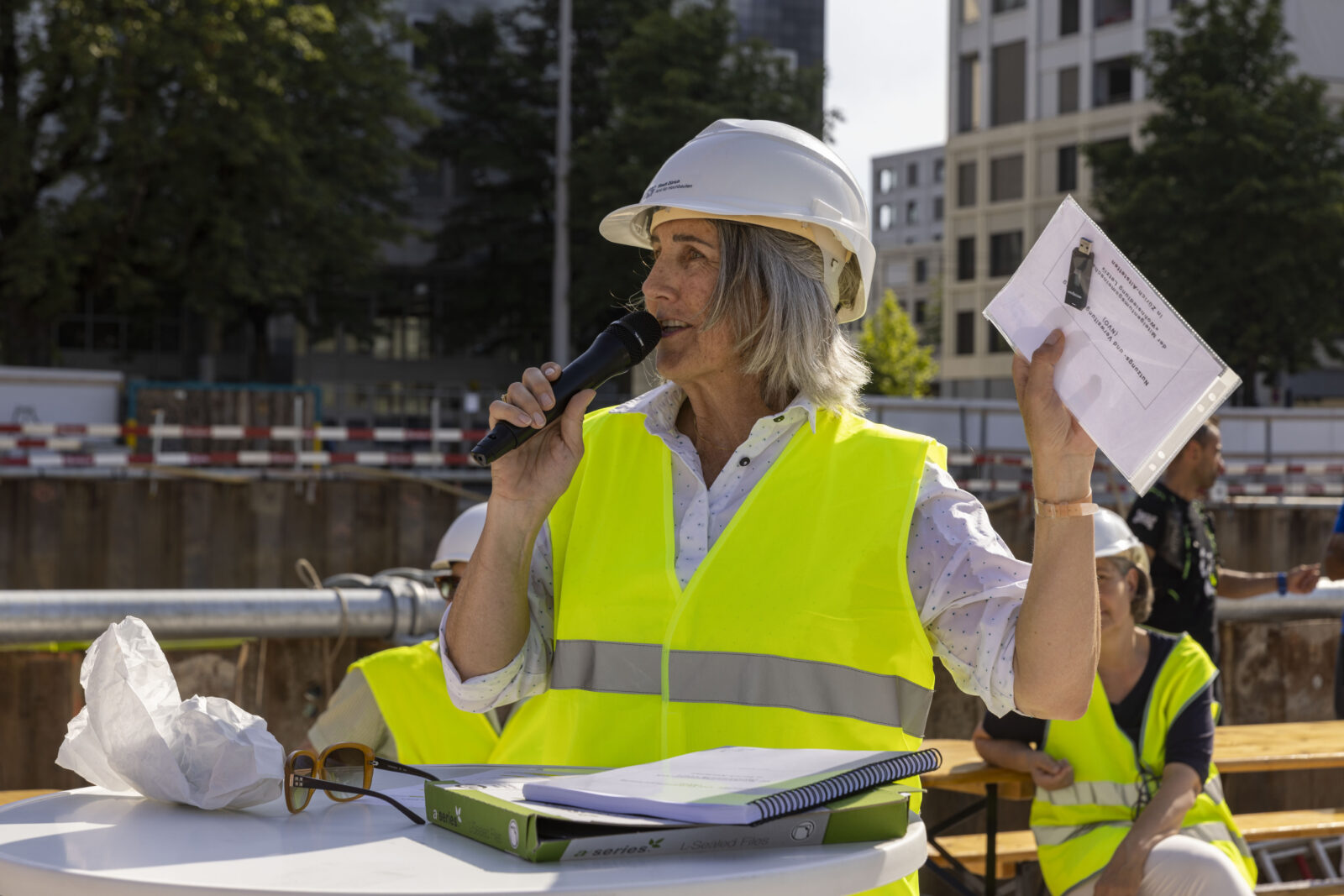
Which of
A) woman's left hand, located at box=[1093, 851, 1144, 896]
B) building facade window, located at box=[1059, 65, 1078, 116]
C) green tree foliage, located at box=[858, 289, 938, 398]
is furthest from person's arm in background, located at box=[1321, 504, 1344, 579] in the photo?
green tree foliage, located at box=[858, 289, 938, 398]

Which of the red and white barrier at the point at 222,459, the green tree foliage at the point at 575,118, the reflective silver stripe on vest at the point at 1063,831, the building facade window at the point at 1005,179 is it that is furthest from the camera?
the building facade window at the point at 1005,179

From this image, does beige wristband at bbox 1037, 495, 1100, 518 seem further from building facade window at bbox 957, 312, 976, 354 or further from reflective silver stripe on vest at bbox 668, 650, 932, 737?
building facade window at bbox 957, 312, 976, 354

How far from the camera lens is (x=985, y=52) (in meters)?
55.8

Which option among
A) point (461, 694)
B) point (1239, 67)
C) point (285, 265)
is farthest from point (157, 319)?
point (461, 694)

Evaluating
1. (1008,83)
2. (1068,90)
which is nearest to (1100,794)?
(1068,90)

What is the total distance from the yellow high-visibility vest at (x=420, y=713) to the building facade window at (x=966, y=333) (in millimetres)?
54249

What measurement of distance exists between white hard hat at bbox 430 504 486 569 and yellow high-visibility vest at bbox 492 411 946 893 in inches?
97.4

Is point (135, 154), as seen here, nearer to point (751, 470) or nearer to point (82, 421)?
point (82, 421)

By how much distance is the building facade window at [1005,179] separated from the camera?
54906 mm

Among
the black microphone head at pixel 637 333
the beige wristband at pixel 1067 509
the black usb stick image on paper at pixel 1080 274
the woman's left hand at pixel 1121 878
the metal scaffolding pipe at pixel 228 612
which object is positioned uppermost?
the black usb stick image on paper at pixel 1080 274

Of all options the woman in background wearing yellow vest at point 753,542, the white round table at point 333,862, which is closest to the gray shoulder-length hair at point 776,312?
the woman in background wearing yellow vest at point 753,542

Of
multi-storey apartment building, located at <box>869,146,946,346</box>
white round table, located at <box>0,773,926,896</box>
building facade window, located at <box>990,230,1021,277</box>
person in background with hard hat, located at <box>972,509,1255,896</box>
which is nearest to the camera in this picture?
white round table, located at <box>0,773,926,896</box>

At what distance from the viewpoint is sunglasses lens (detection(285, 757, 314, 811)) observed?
2.06 metres

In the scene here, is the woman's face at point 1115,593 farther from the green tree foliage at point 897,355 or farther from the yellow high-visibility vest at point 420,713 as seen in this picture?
the green tree foliage at point 897,355
